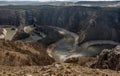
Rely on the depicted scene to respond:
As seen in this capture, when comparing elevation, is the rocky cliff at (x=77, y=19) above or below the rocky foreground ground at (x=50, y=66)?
below

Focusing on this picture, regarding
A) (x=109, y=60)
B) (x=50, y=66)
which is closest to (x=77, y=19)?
(x=109, y=60)

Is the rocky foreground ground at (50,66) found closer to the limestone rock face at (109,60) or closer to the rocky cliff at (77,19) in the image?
the limestone rock face at (109,60)

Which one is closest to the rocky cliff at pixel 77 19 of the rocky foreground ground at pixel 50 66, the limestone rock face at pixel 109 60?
the rocky foreground ground at pixel 50 66

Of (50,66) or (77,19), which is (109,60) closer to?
(50,66)

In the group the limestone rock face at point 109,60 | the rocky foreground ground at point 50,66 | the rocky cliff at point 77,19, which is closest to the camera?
the rocky foreground ground at point 50,66

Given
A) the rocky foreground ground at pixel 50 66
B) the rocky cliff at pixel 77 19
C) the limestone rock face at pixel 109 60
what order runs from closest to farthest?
1. the rocky foreground ground at pixel 50 66
2. the limestone rock face at pixel 109 60
3. the rocky cliff at pixel 77 19

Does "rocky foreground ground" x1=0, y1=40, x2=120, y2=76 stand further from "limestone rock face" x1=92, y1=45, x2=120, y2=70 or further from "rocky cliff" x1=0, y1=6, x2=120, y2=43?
"rocky cliff" x1=0, y1=6, x2=120, y2=43

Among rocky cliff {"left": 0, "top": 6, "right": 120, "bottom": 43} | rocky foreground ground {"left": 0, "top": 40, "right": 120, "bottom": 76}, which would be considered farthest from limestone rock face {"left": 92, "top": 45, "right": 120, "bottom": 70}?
rocky cliff {"left": 0, "top": 6, "right": 120, "bottom": 43}

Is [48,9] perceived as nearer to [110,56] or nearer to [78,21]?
[78,21]

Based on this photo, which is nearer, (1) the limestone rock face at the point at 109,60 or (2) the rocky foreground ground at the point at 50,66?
(2) the rocky foreground ground at the point at 50,66

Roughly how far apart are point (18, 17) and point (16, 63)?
6500 cm

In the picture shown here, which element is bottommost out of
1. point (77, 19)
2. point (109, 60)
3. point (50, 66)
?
point (77, 19)

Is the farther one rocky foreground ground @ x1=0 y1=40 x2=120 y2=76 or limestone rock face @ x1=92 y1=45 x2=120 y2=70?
limestone rock face @ x1=92 y1=45 x2=120 y2=70

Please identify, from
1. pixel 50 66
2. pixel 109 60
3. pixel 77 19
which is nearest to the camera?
pixel 50 66
